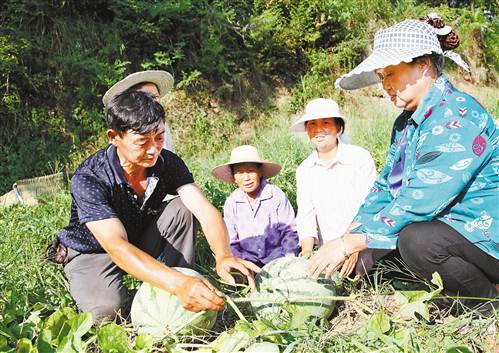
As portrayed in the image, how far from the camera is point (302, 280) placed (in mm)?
2348

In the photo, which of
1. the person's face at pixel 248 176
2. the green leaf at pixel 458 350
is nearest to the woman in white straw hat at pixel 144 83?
the person's face at pixel 248 176

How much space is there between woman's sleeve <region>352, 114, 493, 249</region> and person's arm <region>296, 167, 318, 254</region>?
1022 mm

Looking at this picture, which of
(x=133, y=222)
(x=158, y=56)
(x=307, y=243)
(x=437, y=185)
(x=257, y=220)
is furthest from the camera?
(x=158, y=56)

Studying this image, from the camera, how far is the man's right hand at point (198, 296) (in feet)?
6.51

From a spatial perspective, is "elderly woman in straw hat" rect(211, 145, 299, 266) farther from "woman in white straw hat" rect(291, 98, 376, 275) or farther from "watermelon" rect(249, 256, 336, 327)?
"watermelon" rect(249, 256, 336, 327)

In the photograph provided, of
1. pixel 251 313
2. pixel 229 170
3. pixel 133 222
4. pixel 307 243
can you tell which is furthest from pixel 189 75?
pixel 251 313

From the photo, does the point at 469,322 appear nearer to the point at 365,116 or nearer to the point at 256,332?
the point at 256,332

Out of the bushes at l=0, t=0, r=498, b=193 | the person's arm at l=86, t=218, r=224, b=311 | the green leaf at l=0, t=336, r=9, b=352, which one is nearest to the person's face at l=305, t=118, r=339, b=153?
the person's arm at l=86, t=218, r=224, b=311

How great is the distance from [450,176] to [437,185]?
0.21 ft

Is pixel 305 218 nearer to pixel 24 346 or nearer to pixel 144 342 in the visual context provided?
pixel 144 342

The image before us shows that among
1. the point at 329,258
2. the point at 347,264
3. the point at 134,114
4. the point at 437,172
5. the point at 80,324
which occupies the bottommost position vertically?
the point at 347,264

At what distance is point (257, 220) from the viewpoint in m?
3.50

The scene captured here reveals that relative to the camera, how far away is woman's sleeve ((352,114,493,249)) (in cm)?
208

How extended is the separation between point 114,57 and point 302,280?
6665mm
